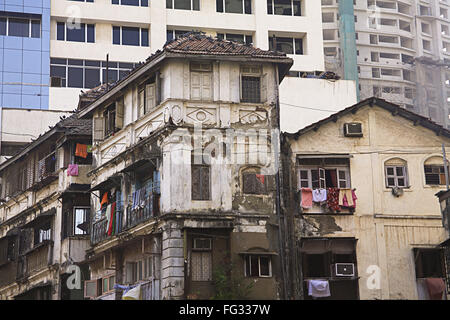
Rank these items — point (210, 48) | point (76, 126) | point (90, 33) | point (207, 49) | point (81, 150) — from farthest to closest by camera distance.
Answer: point (90, 33) → point (76, 126) → point (81, 150) → point (210, 48) → point (207, 49)

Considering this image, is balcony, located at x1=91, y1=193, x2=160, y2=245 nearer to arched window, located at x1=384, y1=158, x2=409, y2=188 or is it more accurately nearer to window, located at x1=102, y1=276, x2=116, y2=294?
window, located at x1=102, y1=276, x2=116, y2=294

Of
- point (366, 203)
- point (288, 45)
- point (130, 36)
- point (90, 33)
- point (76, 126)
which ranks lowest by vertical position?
point (366, 203)

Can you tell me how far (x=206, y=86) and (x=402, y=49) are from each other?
63.5 meters

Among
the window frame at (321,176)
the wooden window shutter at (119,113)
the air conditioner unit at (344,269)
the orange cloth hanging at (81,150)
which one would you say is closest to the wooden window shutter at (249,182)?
the window frame at (321,176)

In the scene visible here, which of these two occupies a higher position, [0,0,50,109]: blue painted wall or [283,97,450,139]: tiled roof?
[0,0,50,109]: blue painted wall

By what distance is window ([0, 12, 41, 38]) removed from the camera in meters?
56.0

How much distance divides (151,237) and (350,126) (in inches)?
355

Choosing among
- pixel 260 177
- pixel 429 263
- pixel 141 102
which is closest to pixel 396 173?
pixel 429 263

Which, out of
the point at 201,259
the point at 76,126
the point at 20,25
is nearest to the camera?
the point at 201,259

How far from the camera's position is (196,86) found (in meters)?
31.2

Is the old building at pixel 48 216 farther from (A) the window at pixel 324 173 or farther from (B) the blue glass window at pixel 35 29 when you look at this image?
(B) the blue glass window at pixel 35 29

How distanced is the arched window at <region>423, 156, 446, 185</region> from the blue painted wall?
29357 mm

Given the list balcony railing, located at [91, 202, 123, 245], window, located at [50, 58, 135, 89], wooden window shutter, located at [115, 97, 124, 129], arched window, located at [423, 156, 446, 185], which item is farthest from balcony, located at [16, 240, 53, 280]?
window, located at [50, 58, 135, 89]

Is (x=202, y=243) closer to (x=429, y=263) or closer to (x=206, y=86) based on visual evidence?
(x=206, y=86)
